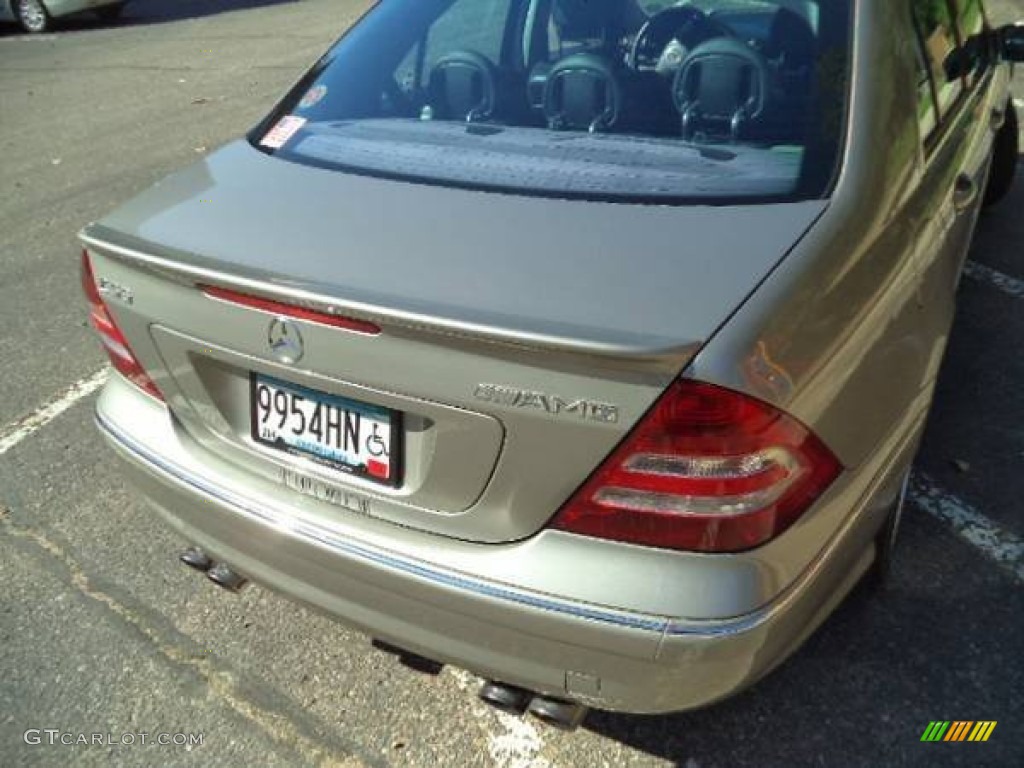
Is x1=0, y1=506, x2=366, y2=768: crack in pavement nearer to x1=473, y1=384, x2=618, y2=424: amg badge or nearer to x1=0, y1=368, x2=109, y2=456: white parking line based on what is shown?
x1=0, y1=368, x2=109, y2=456: white parking line

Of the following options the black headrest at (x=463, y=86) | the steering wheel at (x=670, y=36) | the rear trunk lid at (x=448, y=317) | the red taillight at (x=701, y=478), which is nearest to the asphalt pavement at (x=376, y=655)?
A: the rear trunk lid at (x=448, y=317)

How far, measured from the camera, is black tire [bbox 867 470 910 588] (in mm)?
2322

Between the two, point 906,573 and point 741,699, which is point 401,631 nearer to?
point 741,699

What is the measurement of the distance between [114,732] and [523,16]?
2445mm

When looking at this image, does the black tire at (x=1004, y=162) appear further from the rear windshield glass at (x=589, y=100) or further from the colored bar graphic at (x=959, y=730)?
the colored bar graphic at (x=959, y=730)

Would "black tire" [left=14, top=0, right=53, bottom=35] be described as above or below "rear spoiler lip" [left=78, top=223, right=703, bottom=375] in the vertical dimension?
below

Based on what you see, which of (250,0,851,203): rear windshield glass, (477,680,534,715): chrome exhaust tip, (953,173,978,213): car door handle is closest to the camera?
(477,680,534,715): chrome exhaust tip

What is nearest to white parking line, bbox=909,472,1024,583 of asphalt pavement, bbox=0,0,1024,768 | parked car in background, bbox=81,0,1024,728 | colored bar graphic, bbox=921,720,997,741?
asphalt pavement, bbox=0,0,1024,768

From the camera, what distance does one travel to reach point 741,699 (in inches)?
87.6

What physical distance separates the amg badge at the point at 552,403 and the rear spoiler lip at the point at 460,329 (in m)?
0.07

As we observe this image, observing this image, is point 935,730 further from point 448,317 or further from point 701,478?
point 448,317

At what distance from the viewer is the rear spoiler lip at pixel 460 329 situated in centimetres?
146

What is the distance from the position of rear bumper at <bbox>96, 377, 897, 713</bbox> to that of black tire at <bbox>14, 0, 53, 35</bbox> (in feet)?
44.6

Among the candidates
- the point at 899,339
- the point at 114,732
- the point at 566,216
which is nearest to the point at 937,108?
the point at 899,339
